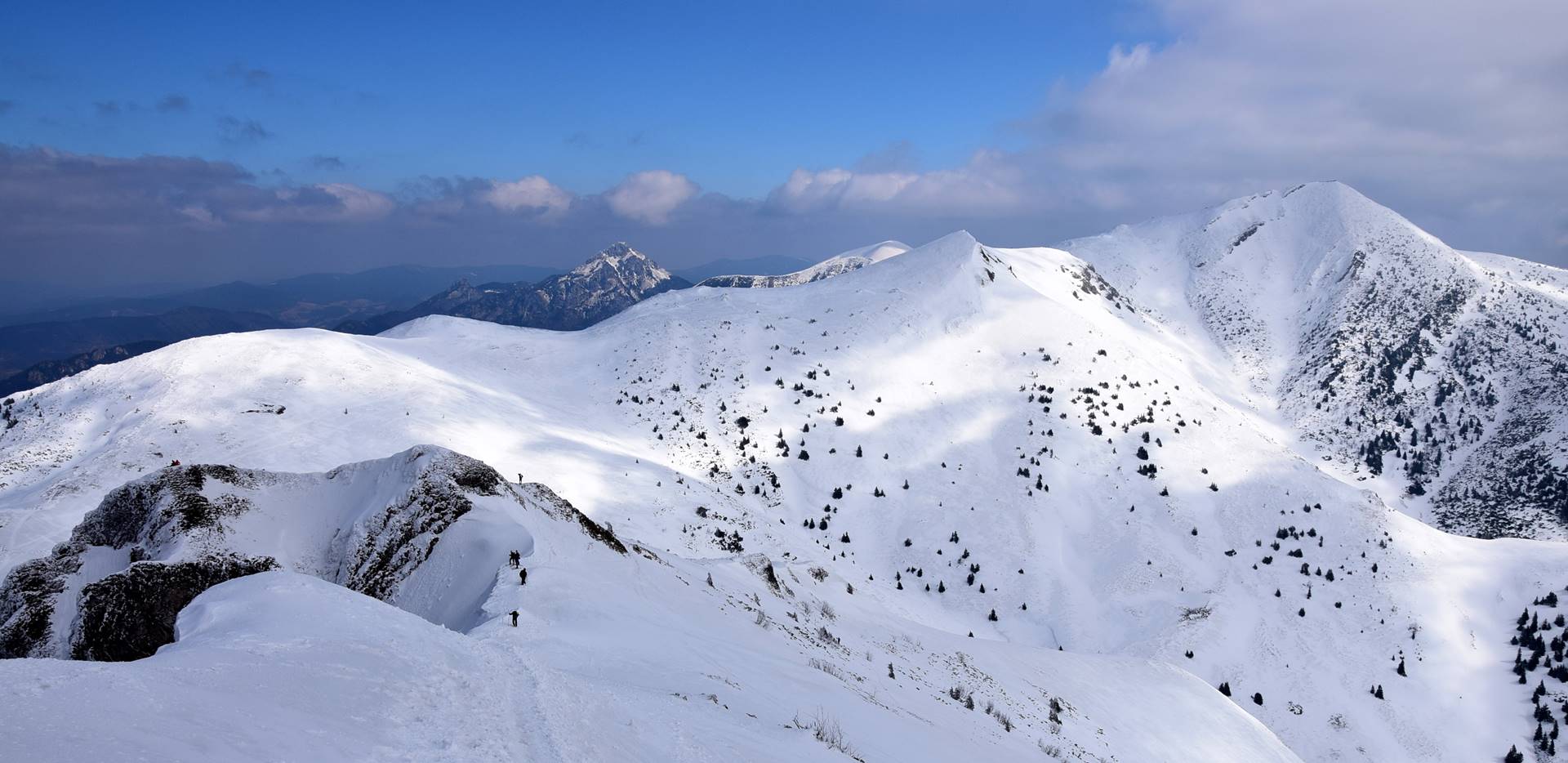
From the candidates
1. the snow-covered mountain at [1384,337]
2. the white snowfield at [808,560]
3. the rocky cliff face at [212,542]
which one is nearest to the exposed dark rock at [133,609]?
the rocky cliff face at [212,542]

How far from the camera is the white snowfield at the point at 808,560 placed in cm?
731

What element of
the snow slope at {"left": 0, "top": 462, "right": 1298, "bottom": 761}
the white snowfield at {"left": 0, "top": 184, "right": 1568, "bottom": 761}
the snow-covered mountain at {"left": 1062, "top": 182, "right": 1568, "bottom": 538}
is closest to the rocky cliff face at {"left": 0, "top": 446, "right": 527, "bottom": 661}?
the snow slope at {"left": 0, "top": 462, "right": 1298, "bottom": 761}

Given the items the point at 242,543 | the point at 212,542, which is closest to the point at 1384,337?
the point at 242,543

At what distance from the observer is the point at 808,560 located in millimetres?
34812

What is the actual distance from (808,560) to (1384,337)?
4163 inches

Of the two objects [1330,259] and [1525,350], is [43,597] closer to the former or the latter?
[1525,350]

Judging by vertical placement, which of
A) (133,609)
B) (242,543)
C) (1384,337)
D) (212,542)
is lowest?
(133,609)

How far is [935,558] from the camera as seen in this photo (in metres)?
40.3

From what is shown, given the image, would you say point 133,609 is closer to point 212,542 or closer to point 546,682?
point 212,542

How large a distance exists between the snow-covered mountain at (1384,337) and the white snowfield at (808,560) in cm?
1153

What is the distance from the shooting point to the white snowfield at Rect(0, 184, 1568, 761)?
7.31 m

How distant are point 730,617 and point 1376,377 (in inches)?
4216

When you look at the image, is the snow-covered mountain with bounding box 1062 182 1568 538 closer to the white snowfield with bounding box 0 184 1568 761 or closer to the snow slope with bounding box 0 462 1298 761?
the white snowfield with bounding box 0 184 1568 761

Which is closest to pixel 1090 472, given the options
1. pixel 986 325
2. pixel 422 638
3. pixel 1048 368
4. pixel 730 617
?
pixel 1048 368
